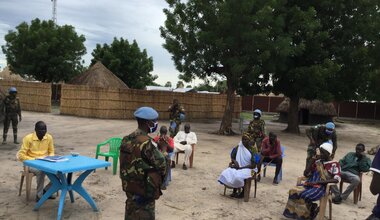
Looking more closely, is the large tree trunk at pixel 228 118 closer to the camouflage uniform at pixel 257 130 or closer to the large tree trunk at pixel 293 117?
the large tree trunk at pixel 293 117

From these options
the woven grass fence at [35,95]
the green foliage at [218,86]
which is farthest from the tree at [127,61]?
the woven grass fence at [35,95]

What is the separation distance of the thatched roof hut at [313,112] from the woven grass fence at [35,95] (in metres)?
16.9

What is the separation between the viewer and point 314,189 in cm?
625

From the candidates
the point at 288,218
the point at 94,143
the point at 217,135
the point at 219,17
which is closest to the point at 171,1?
the point at 219,17

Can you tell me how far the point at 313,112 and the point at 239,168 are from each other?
22.8 meters

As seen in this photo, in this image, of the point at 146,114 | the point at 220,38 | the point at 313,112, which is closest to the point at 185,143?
the point at 146,114

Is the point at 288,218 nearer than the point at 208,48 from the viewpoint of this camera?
Yes

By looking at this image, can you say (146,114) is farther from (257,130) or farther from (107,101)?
(107,101)

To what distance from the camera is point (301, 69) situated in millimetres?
18062

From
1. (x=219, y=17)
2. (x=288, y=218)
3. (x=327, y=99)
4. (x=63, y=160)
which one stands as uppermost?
(x=219, y=17)

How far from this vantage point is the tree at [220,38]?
16031mm

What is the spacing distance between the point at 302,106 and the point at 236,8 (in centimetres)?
1535

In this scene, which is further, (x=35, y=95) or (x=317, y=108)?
(x=317, y=108)

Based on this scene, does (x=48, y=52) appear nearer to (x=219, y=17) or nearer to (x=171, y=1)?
(x=171, y=1)
